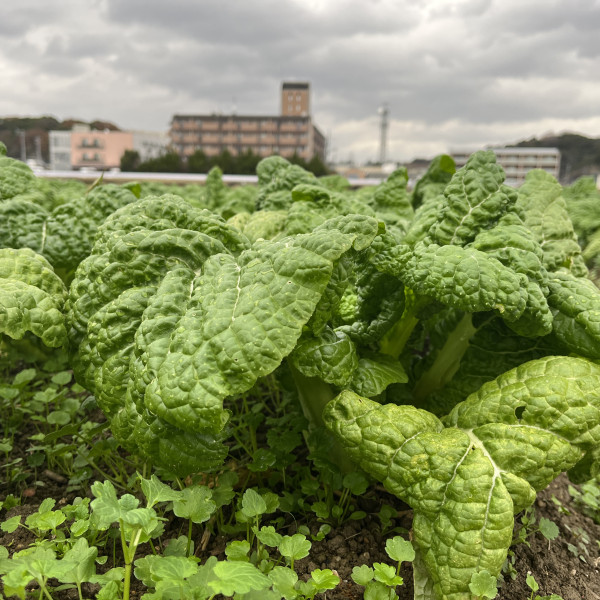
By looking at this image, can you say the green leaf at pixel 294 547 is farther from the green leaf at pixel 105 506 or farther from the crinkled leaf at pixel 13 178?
the crinkled leaf at pixel 13 178

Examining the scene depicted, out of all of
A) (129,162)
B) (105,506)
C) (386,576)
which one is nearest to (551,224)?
(386,576)

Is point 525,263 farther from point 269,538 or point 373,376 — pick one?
point 269,538

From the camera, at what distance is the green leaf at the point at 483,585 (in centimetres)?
135

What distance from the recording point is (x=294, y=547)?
4.99 feet

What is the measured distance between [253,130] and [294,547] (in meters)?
59.3

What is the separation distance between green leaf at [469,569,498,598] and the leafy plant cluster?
0.03 m

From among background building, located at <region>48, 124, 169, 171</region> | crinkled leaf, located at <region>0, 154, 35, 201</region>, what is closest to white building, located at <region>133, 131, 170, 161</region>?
background building, located at <region>48, 124, 169, 171</region>

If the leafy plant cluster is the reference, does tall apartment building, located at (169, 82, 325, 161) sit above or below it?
above

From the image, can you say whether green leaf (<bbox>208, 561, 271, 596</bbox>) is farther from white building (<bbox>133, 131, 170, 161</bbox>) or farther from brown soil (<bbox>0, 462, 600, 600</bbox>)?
white building (<bbox>133, 131, 170, 161</bbox>)

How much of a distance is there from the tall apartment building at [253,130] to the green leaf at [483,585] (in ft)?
181

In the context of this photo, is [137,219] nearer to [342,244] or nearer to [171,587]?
[342,244]

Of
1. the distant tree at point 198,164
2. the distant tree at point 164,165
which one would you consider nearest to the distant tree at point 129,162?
the distant tree at point 164,165

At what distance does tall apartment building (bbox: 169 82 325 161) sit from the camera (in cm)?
5516

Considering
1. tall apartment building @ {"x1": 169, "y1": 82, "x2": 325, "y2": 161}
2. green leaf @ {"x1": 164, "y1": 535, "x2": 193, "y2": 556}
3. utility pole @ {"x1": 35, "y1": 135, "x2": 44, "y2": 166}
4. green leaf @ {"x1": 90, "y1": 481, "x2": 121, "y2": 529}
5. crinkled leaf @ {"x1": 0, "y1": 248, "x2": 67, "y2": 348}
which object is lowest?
green leaf @ {"x1": 164, "y1": 535, "x2": 193, "y2": 556}
